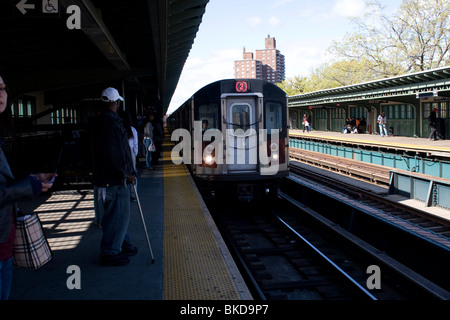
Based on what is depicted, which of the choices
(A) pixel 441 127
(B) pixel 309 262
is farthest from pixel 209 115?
(A) pixel 441 127

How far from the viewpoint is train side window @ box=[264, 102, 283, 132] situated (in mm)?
10047

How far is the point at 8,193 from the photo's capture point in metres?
2.38

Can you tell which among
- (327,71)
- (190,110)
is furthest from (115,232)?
(327,71)

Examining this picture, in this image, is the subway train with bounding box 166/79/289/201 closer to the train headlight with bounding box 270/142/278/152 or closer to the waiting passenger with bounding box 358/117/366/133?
the train headlight with bounding box 270/142/278/152

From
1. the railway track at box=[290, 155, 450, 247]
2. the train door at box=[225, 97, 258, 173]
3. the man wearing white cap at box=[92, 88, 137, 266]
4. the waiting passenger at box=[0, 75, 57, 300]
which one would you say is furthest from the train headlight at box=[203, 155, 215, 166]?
the waiting passenger at box=[0, 75, 57, 300]

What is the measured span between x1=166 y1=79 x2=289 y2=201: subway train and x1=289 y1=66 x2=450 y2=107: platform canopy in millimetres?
10081

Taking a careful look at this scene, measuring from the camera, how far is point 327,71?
6400 centimetres

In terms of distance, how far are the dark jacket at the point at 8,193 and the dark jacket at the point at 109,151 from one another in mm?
1883

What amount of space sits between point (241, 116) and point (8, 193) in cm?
785

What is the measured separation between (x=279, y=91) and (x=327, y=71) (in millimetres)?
56684

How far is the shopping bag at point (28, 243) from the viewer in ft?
9.11

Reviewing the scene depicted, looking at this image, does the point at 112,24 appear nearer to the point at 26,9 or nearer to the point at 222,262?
the point at 26,9

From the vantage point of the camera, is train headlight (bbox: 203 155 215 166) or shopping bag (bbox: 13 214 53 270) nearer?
shopping bag (bbox: 13 214 53 270)

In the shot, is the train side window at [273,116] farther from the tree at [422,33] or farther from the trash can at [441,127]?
the tree at [422,33]
